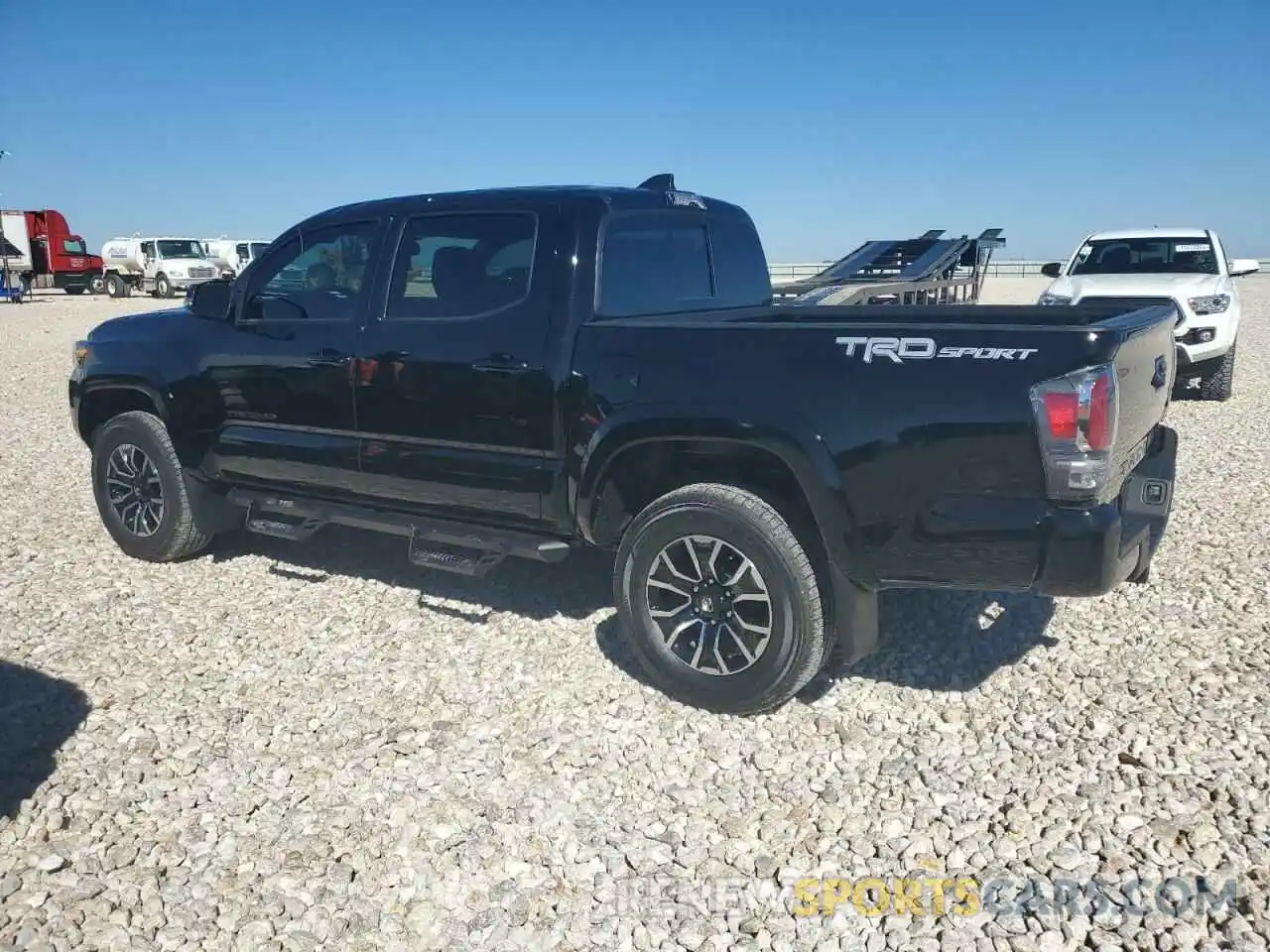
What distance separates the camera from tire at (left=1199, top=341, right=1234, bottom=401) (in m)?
10.7

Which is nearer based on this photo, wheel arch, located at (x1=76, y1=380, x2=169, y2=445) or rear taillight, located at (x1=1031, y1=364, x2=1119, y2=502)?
rear taillight, located at (x1=1031, y1=364, x2=1119, y2=502)

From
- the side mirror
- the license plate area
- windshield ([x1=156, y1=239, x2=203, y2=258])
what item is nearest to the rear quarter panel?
the license plate area

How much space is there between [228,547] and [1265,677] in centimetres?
530

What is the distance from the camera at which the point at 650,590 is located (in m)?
3.97

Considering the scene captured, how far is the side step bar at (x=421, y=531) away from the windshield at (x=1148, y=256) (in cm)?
929

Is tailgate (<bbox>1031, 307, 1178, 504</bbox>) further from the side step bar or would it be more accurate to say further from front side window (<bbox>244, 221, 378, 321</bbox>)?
front side window (<bbox>244, 221, 378, 321</bbox>)

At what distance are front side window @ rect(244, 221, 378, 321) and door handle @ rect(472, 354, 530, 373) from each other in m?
0.87

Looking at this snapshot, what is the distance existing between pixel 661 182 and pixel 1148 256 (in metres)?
8.79

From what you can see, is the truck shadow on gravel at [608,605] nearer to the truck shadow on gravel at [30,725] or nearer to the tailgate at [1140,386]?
the tailgate at [1140,386]

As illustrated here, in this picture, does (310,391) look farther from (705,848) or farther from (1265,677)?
(1265,677)

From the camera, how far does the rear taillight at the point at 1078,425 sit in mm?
3027

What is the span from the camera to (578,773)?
11.5ft

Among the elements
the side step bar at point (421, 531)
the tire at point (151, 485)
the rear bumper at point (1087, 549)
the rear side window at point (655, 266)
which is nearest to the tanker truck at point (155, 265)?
the tire at point (151, 485)

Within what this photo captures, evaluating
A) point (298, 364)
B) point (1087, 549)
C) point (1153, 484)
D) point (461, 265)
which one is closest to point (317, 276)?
point (298, 364)
